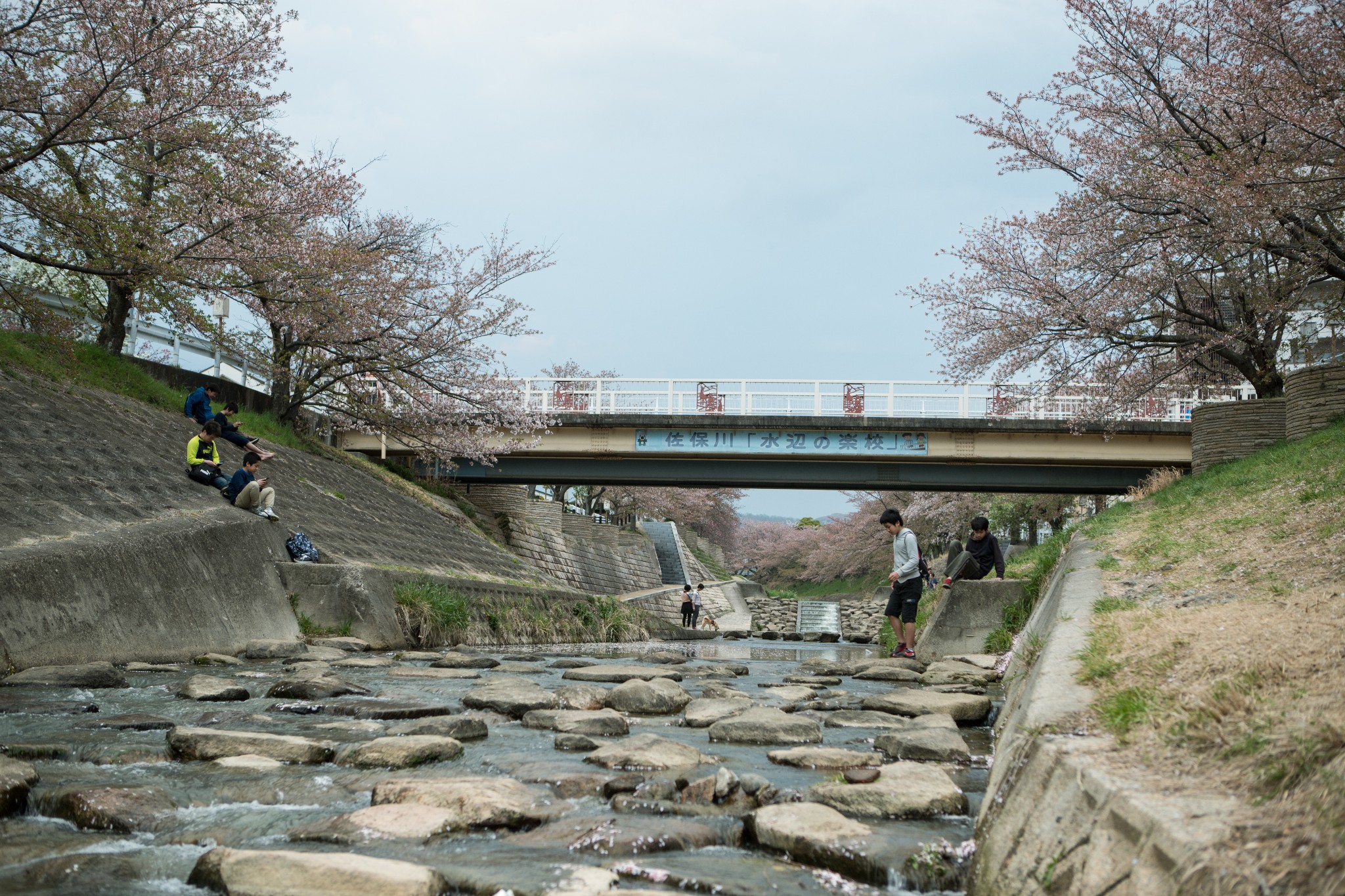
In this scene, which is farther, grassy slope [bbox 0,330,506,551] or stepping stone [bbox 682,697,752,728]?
grassy slope [bbox 0,330,506,551]

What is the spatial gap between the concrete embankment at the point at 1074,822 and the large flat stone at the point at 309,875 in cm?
162

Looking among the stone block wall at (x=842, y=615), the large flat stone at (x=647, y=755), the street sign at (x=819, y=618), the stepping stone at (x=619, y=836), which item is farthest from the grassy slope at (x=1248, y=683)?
the street sign at (x=819, y=618)

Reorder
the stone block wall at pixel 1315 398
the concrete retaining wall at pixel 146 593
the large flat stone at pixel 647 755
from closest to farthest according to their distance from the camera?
the large flat stone at pixel 647 755 → the concrete retaining wall at pixel 146 593 → the stone block wall at pixel 1315 398

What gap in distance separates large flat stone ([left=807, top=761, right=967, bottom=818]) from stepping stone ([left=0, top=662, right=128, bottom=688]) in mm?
5009

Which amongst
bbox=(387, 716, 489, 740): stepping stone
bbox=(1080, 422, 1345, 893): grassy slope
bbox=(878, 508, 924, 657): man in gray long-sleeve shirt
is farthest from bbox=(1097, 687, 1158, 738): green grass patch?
bbox=(878, 508, 924, 657): man in gray long-sleeve shirt

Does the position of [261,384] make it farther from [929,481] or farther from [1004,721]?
[1004,721]

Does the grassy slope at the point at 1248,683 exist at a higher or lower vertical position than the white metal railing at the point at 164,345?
lower

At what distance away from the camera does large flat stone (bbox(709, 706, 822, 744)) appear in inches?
207

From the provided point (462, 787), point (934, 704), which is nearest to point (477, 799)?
point (462, 787)

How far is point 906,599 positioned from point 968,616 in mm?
852

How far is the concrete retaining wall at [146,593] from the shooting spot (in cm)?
662

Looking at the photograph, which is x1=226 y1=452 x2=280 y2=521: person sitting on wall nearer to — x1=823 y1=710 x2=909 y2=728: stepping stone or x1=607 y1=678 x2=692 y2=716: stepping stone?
x1=607 y1=678 x2=692 y2=716: stepping stone

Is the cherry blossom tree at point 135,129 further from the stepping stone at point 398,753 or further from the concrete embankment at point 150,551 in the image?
the stepping stone at point 398,753

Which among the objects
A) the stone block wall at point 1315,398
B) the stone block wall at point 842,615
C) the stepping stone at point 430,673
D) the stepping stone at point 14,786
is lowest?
the stone block wall at point 842,615
